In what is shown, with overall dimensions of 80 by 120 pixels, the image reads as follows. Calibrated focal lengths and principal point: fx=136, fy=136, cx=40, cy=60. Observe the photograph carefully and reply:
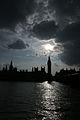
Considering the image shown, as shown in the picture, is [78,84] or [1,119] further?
[78,84]

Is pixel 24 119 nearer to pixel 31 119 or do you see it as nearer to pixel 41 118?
pixel 31 119

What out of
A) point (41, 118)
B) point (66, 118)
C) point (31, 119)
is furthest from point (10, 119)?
point (66, 118)

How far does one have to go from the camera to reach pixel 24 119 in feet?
50.6

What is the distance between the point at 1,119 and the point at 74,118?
341 inches

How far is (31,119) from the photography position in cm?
1542

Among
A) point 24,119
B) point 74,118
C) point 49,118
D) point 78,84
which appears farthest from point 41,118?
point 78,84

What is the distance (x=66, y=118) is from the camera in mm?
16297

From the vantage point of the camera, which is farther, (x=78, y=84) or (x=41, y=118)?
(x=78, y=84)

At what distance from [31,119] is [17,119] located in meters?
1.59

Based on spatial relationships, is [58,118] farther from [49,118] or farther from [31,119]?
[31,119]

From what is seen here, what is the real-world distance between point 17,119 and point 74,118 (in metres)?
6.88

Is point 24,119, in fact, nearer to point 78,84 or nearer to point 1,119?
point 1,119

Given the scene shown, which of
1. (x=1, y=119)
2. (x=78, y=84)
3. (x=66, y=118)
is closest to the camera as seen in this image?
(x=1, y=119)

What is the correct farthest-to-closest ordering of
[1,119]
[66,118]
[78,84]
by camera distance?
1. [78,84]
2. [66,118]
3. [1,119]
